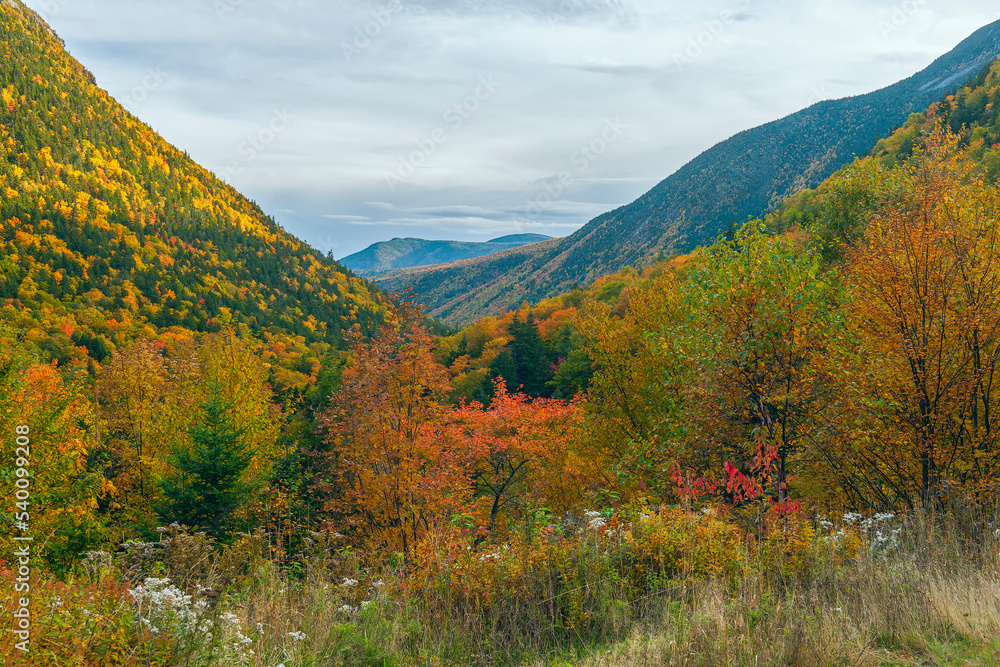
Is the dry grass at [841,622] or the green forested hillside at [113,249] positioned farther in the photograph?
the green forested hillside at [113,249]

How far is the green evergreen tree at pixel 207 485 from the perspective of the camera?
14.9 m

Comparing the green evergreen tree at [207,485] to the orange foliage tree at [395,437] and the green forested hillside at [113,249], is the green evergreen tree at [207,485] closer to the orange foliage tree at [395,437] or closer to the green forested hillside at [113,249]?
the orange foliage tree at [395,437]

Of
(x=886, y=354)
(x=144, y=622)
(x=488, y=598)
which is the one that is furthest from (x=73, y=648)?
(x=886, y=354)

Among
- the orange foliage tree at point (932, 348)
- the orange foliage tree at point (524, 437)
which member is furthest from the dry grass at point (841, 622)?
the orange foliage tree at point (524, 437)

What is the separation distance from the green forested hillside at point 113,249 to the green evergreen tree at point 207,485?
71703 mm

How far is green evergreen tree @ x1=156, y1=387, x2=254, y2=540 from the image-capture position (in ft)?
49.0

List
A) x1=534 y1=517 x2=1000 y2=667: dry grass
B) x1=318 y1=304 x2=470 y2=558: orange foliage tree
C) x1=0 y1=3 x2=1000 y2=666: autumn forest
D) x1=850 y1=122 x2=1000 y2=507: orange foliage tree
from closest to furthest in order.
A: x1=534 y1=517 x2=1000 y2=667: dry grass, x1=0 y1=3 x2=1000 y2=666: autumn forest, x1=850 y1=122 x2=1000 y2=507: orange foliage tree, x1=318 y1=304 x2=470 y2=558: orange foliage tree

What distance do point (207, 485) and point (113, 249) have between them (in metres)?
147

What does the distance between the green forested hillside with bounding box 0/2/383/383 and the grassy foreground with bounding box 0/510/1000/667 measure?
8435 cm

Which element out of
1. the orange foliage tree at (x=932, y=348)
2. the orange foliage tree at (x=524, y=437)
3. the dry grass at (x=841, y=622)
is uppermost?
the orange foliage tree at (x=932, y=348)

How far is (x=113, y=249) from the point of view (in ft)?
419

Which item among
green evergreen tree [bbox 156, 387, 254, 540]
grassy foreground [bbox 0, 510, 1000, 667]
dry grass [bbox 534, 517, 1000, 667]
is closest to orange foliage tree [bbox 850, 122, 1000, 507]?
grassy foreground [bbox 0, 510, 1000, 667]

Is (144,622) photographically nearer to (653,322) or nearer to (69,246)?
(653,322)

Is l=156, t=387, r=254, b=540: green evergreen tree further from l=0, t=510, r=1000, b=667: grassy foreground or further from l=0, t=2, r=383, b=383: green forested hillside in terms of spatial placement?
l=0, t=2, r=383, b=383: green forested hillside
